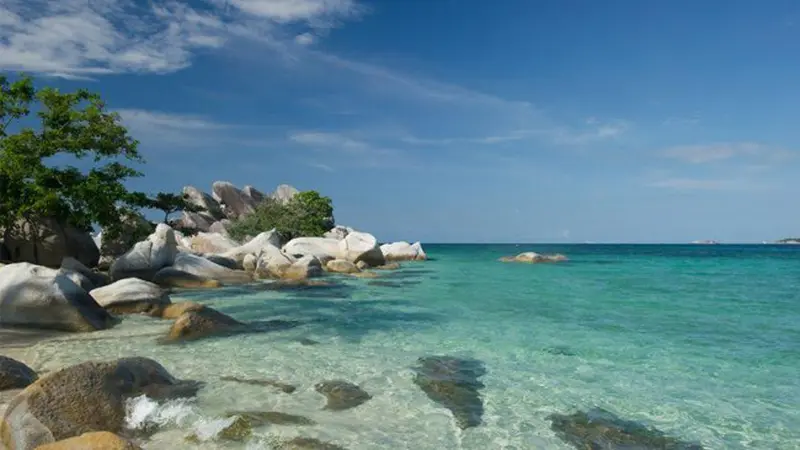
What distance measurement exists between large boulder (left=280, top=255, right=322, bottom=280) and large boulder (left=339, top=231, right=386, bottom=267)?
29.5 feet

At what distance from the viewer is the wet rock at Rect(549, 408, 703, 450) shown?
6328 mm

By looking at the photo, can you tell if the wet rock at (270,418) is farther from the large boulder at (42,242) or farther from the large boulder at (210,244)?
the large boulder at (210,244)

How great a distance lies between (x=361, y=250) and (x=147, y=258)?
18508 mm

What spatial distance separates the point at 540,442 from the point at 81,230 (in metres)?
27.0

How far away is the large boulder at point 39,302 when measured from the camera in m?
12.0

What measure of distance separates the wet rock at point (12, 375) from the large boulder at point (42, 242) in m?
18.7

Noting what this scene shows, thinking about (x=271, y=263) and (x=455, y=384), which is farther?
(x=271, y=263)

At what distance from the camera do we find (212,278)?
83.7 ft

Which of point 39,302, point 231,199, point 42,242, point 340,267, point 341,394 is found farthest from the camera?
point 231,199

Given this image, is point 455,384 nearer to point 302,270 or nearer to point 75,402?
point 75,402

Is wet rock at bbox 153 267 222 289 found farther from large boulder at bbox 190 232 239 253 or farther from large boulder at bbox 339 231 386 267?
large boulder at bbox 339 231 386 267

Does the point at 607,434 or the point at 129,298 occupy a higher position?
the point at 129,298

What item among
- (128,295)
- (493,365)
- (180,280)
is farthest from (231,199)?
(493,365)

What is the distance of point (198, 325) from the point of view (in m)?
12.0
